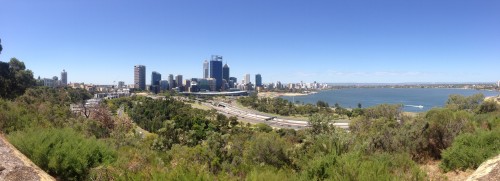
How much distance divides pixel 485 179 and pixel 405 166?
2.08 m

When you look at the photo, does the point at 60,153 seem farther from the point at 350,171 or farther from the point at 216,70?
the point at 216,70

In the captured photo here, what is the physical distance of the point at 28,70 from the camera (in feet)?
88.8

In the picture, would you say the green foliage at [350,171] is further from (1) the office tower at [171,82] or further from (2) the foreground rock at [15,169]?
(1) the office tower at [171,82]

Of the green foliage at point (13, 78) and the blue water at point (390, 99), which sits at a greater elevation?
the green foliage at point (13, 78)

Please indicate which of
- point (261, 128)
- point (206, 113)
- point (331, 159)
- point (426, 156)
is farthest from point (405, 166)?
point (206, 113)

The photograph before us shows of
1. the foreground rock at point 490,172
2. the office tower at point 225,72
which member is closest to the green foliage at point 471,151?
the foreground rock at point 490,172

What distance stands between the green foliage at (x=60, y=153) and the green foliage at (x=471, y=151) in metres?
7.22

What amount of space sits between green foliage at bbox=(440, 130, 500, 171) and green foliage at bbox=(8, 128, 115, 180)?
284 inches

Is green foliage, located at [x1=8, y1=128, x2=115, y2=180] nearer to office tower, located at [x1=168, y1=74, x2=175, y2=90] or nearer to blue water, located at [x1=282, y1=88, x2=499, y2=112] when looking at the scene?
blue water, located at [x1=282, y1=88, x2=499, y2=112]

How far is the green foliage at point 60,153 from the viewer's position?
4957 mm

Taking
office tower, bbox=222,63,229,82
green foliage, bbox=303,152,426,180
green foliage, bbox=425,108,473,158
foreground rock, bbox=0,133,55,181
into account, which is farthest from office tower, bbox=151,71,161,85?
green foliage, bbox=303,152,426,180

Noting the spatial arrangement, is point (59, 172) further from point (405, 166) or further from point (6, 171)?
point (405, 166)

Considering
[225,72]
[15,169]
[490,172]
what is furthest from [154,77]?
[490,172]

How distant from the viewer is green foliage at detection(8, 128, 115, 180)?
4.96m
